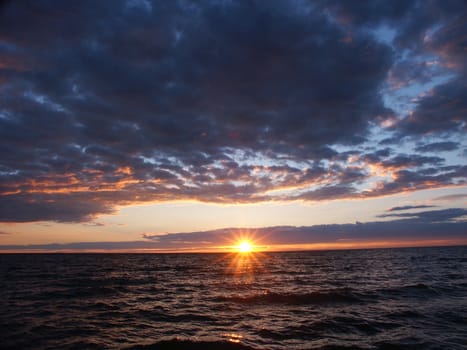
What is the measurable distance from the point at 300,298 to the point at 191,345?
499 inches

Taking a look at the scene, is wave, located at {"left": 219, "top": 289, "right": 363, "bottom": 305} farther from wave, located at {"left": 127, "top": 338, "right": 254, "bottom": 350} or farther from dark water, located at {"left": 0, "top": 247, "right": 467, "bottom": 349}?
wave, located at {"left": 127, "top": 338, "right": 254, "bottom": 350}

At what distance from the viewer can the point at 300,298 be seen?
2292 cm

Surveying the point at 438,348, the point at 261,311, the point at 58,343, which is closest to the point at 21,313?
the point at 58,343

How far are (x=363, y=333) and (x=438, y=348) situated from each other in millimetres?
3012

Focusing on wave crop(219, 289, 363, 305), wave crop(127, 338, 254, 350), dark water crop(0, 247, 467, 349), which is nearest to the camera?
wave crop(127, 338, 254, 350)

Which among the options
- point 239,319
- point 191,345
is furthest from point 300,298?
point 191,345

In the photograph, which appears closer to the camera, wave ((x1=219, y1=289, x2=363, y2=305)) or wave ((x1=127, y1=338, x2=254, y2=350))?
wave ((x1=127, y1=338, x2=254, y2=350))

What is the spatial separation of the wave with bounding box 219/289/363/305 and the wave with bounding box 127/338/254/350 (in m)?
9.38

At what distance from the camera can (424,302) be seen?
21031mm

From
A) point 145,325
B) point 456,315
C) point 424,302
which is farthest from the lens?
point 424,302

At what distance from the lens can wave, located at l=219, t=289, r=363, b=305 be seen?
71.4ft

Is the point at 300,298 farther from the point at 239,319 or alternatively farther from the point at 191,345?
the point at 191,345

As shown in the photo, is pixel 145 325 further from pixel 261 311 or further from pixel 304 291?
pixel 304 291

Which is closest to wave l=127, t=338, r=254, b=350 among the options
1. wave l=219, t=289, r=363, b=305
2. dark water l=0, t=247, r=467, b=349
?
dark water l=0, t=247, r=467, b=349
